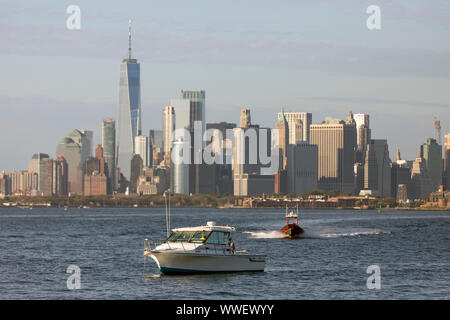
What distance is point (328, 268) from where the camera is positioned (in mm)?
75188

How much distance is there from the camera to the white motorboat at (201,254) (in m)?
63.8

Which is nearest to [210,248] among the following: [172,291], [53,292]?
[172,291]

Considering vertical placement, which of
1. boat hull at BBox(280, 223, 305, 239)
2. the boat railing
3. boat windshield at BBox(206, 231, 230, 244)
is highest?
boat windshield at BBox(206, 231, 230, 244)

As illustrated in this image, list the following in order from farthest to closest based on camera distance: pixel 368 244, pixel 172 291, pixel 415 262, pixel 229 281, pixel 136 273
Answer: pixel 368 244, pixel 415 262, pixel 136 273, pixel 229 281, pixel 172 291

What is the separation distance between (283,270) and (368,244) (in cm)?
4295

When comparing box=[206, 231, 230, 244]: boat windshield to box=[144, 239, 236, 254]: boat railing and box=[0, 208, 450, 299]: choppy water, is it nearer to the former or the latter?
box=[144, 239, 236, 254]: boat railing

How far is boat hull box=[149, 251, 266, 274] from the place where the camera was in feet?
209

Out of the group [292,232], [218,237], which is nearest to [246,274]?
[218,237]

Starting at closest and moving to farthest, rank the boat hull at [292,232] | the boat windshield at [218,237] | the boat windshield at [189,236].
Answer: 1. the boat windshield at [189,236]
2. the boat windshield at [218,237]
3. the boat hull at [292,232]
